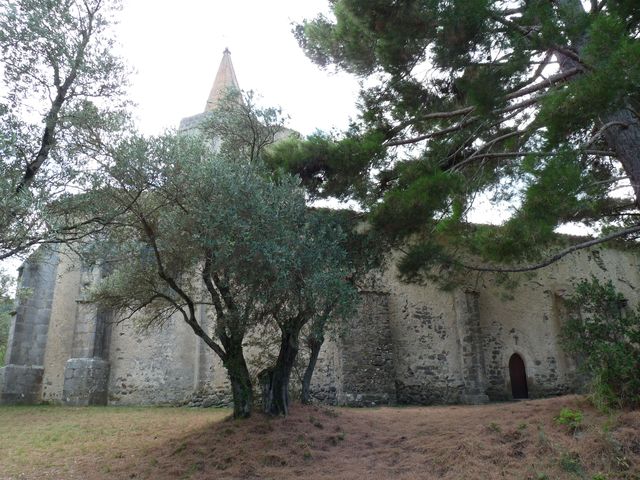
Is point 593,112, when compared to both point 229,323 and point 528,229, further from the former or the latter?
point 229,323

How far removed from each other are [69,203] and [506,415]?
762cm

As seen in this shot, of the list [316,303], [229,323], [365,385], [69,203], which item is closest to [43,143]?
[69,203]

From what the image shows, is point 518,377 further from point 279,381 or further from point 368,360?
point 279,381

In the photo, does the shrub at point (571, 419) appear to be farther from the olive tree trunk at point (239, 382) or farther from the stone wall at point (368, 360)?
Answer: the stone wall at point (368, 360)

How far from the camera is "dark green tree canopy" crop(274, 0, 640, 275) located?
6371 millimetres

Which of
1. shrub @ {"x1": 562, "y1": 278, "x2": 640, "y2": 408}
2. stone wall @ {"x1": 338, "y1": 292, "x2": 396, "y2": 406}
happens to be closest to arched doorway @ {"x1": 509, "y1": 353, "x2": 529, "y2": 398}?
stone wall @ {"x1": 338, "y1": 292, "x2": 396, "y2": 406}

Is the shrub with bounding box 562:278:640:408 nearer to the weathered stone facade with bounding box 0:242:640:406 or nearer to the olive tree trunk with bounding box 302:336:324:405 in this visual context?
the olive tree trunk with bounding box 302:336:324:405

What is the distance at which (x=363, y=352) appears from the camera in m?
14.2

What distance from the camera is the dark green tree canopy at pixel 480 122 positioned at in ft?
20.9

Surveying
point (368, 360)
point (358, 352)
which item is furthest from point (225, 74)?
point (368, 360)

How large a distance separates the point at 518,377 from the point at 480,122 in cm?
1123

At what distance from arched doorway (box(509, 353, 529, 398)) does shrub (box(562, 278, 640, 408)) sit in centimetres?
943

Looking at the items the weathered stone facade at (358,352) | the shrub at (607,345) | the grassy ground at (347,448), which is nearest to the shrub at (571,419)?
the grassy ground at (347,448)

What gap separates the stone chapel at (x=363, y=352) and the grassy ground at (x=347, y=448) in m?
4.03
